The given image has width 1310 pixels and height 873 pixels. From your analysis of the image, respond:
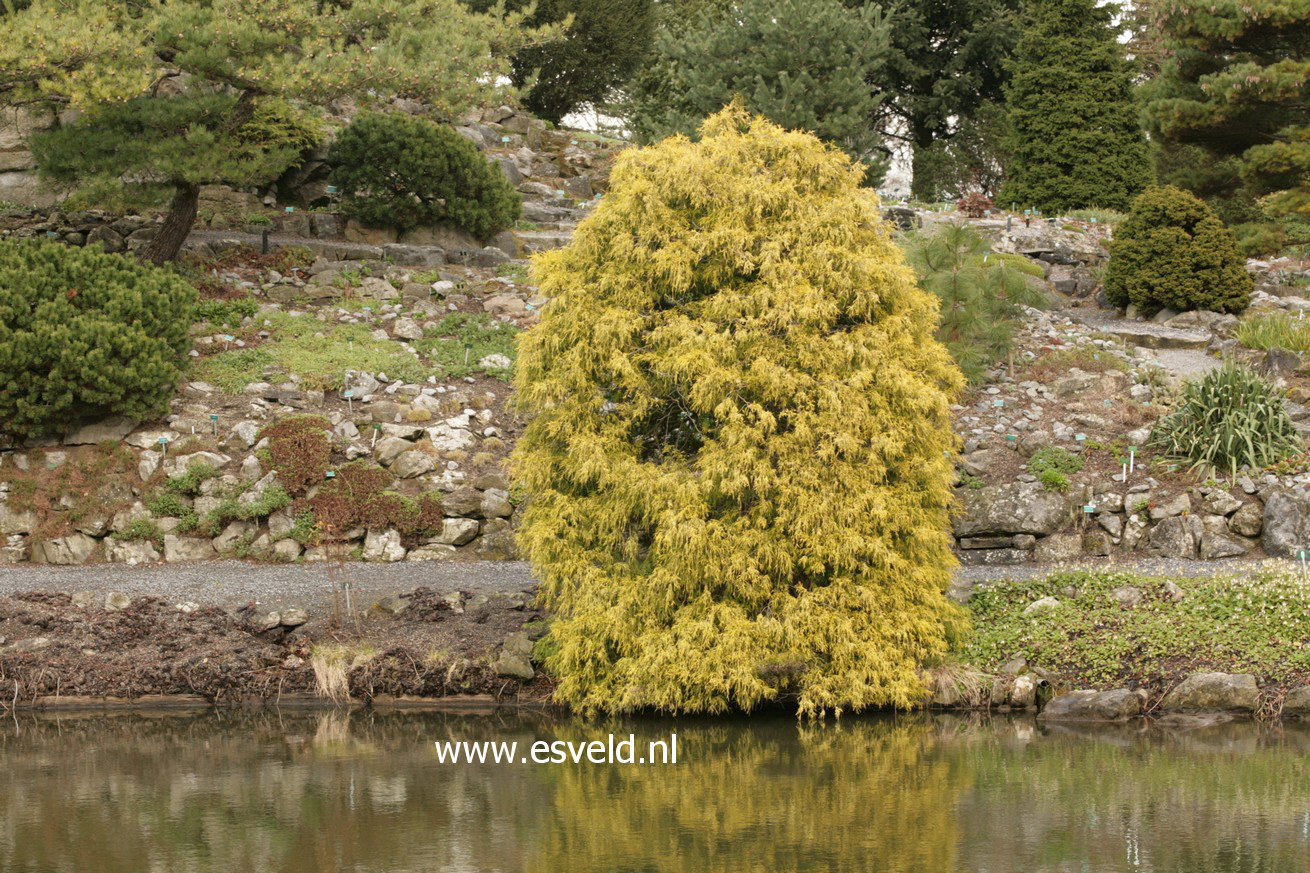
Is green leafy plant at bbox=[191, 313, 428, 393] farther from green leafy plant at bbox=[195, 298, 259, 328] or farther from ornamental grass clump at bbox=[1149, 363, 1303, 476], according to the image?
ornamental grass clump at bbox=[1149, 363, 1303, 476]

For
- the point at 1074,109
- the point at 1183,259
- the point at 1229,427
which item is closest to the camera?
the point at 1229,427

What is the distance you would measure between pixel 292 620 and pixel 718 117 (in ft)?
19.2

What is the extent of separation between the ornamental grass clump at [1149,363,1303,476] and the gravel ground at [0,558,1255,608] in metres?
1.42

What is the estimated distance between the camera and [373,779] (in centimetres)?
906

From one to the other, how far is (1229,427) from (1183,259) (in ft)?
19.9

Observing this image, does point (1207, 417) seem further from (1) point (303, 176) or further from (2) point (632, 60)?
(2) point (632, 60)

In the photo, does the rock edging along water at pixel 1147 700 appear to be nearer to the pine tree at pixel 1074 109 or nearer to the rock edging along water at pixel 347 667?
the rock edging along water at pixel 347 667

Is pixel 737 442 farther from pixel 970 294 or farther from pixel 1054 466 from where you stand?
pixel 970 294

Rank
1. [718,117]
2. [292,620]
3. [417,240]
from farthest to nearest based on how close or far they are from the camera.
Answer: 1. [417,240]
2. [292,620]
3. [718,117]

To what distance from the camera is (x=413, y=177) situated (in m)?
21.2

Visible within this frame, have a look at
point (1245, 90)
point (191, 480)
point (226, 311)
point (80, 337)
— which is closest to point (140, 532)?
point (191, 480)

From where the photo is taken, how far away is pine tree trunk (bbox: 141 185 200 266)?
18.9 meters

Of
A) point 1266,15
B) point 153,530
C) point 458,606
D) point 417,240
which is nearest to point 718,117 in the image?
point 458,606

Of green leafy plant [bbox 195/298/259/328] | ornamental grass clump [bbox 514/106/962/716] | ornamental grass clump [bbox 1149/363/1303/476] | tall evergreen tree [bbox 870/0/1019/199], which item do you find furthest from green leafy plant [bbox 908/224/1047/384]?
tall evergreen tree [bbox 870/0/1019/199]
